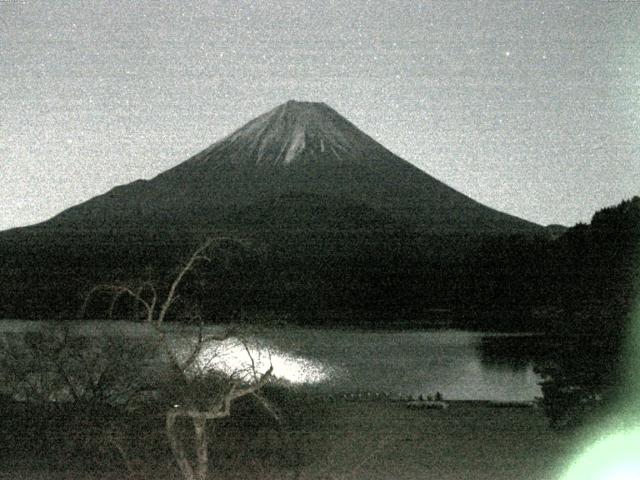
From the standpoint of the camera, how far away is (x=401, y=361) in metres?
26.5

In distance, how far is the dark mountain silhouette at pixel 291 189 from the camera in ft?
268

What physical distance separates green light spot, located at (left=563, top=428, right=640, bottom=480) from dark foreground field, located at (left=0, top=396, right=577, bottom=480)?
11.1 inches

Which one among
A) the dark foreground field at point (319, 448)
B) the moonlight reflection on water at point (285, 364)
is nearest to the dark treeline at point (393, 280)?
the dark foreground field at point (319, 448)

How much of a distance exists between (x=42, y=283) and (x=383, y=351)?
1047 inches

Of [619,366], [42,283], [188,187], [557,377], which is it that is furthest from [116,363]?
[188,187]

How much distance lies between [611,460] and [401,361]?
59.9 ft

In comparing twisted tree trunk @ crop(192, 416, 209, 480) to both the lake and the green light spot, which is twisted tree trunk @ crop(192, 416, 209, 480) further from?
the lake

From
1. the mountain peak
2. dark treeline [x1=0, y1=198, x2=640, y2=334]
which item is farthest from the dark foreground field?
the mountain peak

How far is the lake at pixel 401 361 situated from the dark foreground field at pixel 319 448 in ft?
10.3

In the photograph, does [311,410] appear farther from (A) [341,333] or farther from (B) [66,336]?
(A) [341,333]

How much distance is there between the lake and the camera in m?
19.3

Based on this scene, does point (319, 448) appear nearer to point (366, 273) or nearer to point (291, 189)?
point (366, 273)

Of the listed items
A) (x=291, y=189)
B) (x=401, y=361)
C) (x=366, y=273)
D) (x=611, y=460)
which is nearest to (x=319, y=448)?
(x=611, y=460)

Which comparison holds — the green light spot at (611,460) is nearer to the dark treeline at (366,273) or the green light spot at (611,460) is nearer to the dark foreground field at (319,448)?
the dark foreground field at (319,448)
